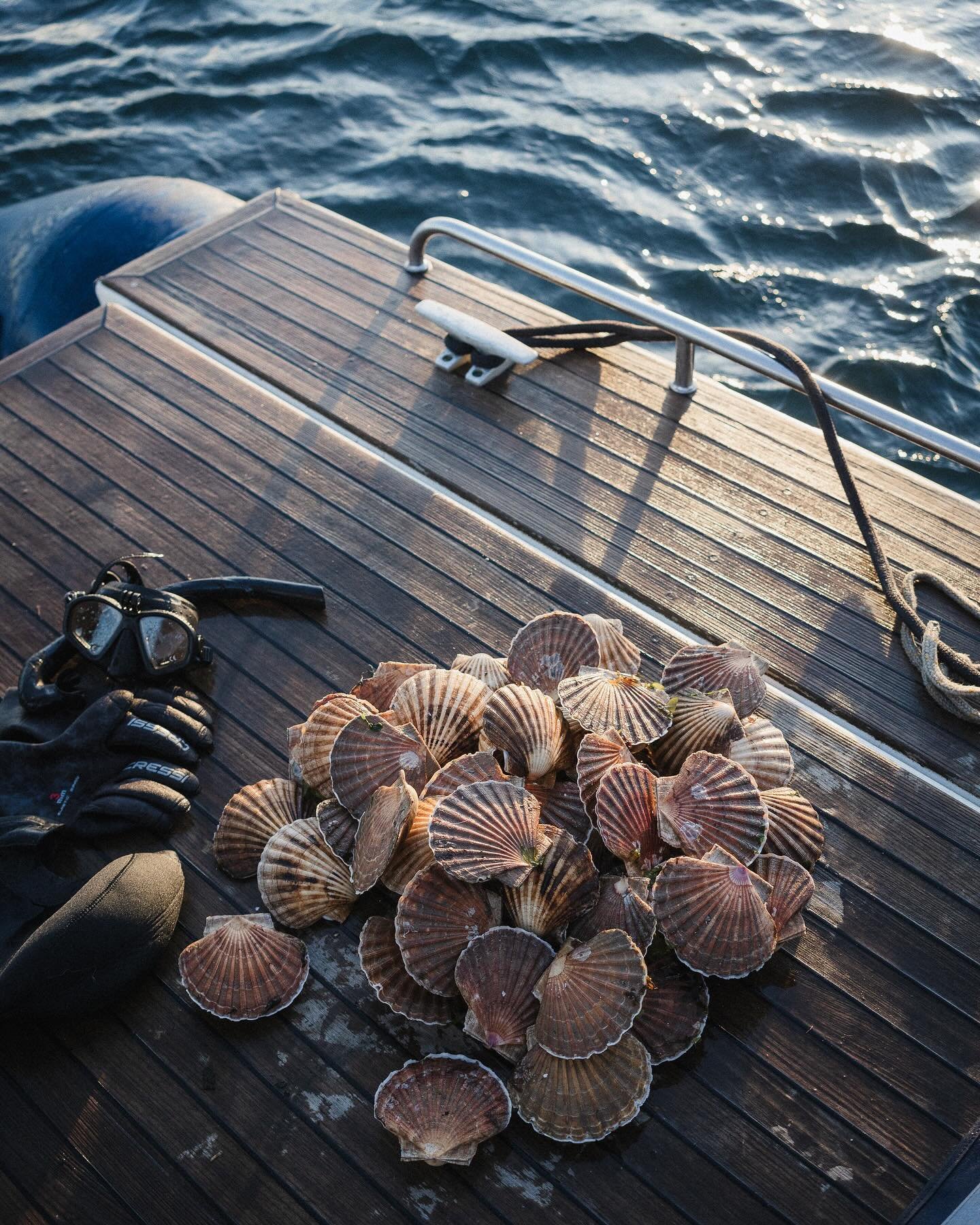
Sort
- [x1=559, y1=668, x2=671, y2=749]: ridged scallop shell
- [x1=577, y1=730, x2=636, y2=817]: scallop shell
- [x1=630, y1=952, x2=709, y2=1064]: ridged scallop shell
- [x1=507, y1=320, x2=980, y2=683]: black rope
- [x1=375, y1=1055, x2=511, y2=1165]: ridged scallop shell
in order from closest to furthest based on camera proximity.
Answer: [x1=375, y1=1055, x2=511, y2=1165]: ridged scallop shell → [x1=630, y1=952, x2=709, y2=1064]: ridged scallop shell → [x1=577, y1=730, x2=636, y2=817]: scallop shell → [x1=559, y1=668, x2=671, y2=749]: ridged scallop shell → [x1=507, y1=320, x2=980, y2=683]: black rope

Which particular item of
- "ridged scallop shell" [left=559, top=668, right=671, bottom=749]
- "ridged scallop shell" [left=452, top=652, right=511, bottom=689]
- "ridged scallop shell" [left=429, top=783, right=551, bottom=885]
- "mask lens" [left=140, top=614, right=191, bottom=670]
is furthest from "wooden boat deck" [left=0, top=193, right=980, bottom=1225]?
"ridged scallop shell" [left=559, top=668, right=671, bottom=749]

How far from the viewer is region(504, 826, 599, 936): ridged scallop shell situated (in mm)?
2006

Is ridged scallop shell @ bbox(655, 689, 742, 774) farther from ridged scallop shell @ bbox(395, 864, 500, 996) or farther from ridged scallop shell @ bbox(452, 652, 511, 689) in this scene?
ridged scallop shell @ bbox(395, 864, 500, 996)

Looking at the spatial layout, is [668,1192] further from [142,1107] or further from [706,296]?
[706,296]

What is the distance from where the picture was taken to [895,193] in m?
6.41

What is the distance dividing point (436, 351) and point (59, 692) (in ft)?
6.68

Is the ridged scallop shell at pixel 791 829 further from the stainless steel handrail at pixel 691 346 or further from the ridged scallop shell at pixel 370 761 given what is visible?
the stainless steel handrail at pixel 691 346

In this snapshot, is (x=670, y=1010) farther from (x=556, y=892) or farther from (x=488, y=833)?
(x=488, y=833)

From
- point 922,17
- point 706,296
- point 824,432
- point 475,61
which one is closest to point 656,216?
point 706,296

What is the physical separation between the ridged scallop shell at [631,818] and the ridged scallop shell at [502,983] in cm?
27

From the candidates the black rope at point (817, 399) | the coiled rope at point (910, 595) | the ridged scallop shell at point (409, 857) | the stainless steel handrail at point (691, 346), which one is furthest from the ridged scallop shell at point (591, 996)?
the stainless steel handrail at point (691, 346)

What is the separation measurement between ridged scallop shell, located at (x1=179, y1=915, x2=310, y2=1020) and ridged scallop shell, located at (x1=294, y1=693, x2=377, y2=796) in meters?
0.35

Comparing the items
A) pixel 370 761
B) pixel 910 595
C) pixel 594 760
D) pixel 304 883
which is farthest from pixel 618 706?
pixel 910 595

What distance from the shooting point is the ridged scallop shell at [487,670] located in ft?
8.29
